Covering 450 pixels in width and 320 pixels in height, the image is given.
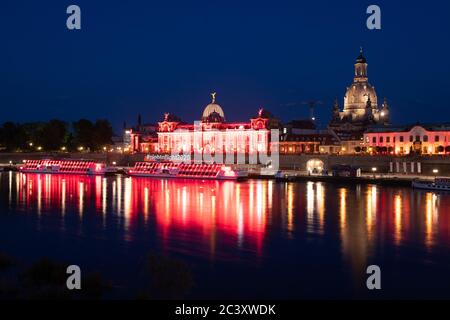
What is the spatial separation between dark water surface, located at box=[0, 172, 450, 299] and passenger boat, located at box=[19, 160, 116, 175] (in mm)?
25766

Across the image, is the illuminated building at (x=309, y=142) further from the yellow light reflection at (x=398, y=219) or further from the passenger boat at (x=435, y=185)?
the yellow light reflection at (x=398, y=219)

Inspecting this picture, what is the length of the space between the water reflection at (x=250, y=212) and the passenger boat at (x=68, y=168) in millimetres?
18137

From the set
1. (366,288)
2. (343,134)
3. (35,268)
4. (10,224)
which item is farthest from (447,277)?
(343,134)

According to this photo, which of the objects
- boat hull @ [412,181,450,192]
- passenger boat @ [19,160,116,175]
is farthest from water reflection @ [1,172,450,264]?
passenger boat @ [19,160,116,175]

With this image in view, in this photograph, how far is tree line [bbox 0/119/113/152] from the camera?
100 meters

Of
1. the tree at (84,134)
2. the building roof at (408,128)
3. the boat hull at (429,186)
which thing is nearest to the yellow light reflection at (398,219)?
the boat hull at (429,186)

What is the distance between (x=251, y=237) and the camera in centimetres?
2667

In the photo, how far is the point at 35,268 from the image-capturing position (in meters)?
17.9

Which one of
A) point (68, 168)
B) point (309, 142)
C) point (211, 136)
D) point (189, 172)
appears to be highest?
point (211, 136)

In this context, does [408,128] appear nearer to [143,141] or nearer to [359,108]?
[359,108]

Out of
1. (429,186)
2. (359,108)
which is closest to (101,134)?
(359,108)

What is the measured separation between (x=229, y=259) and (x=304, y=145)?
6425 cm

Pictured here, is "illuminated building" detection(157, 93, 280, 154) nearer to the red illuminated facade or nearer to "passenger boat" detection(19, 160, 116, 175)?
the red illuminated facade

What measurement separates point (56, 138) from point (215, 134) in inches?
1030
